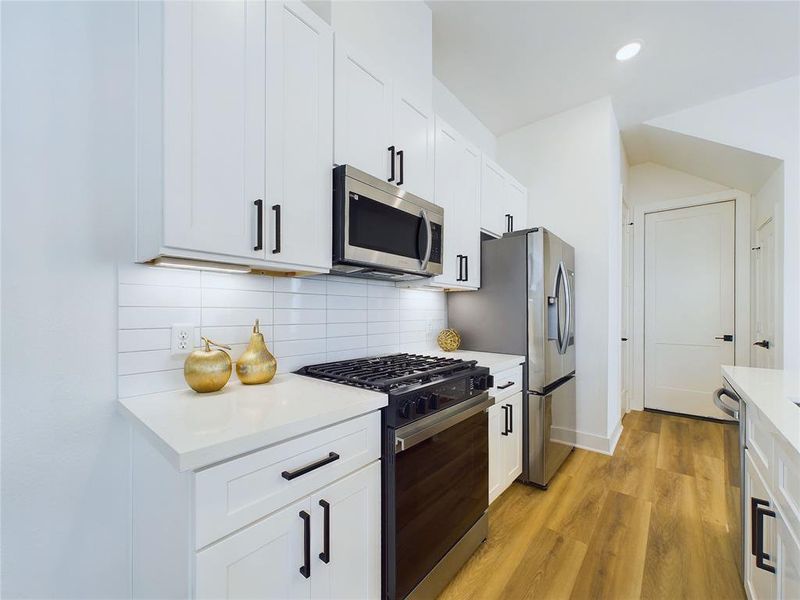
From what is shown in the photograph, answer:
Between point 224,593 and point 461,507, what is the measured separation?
1104 mm

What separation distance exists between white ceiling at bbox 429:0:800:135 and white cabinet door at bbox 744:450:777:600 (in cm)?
255

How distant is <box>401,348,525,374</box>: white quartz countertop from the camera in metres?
2.12

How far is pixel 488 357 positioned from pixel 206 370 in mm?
1710

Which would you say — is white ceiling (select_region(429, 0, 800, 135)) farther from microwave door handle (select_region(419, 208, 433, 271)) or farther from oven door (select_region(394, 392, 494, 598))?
oven door (select_region(394, 392, 494, 598))

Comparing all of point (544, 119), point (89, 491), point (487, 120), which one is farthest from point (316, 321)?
point (544, 119)

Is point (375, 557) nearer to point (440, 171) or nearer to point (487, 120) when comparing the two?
point (440, 171)

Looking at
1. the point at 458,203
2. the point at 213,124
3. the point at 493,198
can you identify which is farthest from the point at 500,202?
the point at 213,124

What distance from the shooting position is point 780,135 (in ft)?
9.02

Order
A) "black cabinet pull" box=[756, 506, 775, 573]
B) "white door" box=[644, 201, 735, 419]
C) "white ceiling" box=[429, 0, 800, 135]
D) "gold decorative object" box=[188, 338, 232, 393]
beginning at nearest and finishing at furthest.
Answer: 1. "black cabinet pull" box=[756, 506, 775, 573]
2. "gold decorative object" box=[188, 338, 232, 393]
3. "white ceiling" box=[429, 0, 800, 135]
4. "white door" box=[644, 201, 735, 419]

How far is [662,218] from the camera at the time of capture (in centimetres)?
420

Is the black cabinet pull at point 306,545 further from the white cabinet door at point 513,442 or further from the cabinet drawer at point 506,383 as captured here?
the white cabinet door at point 513,442

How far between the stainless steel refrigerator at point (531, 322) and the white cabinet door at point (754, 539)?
3.57 ft

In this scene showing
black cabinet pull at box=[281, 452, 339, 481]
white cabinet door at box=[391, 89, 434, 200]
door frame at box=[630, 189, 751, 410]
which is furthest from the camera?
door frame at box=[630, 189, 751, 410]

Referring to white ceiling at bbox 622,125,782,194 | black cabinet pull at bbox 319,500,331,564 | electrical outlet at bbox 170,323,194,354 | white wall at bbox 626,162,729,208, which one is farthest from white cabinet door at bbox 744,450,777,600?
white wall at bbox 626,162,729,208
